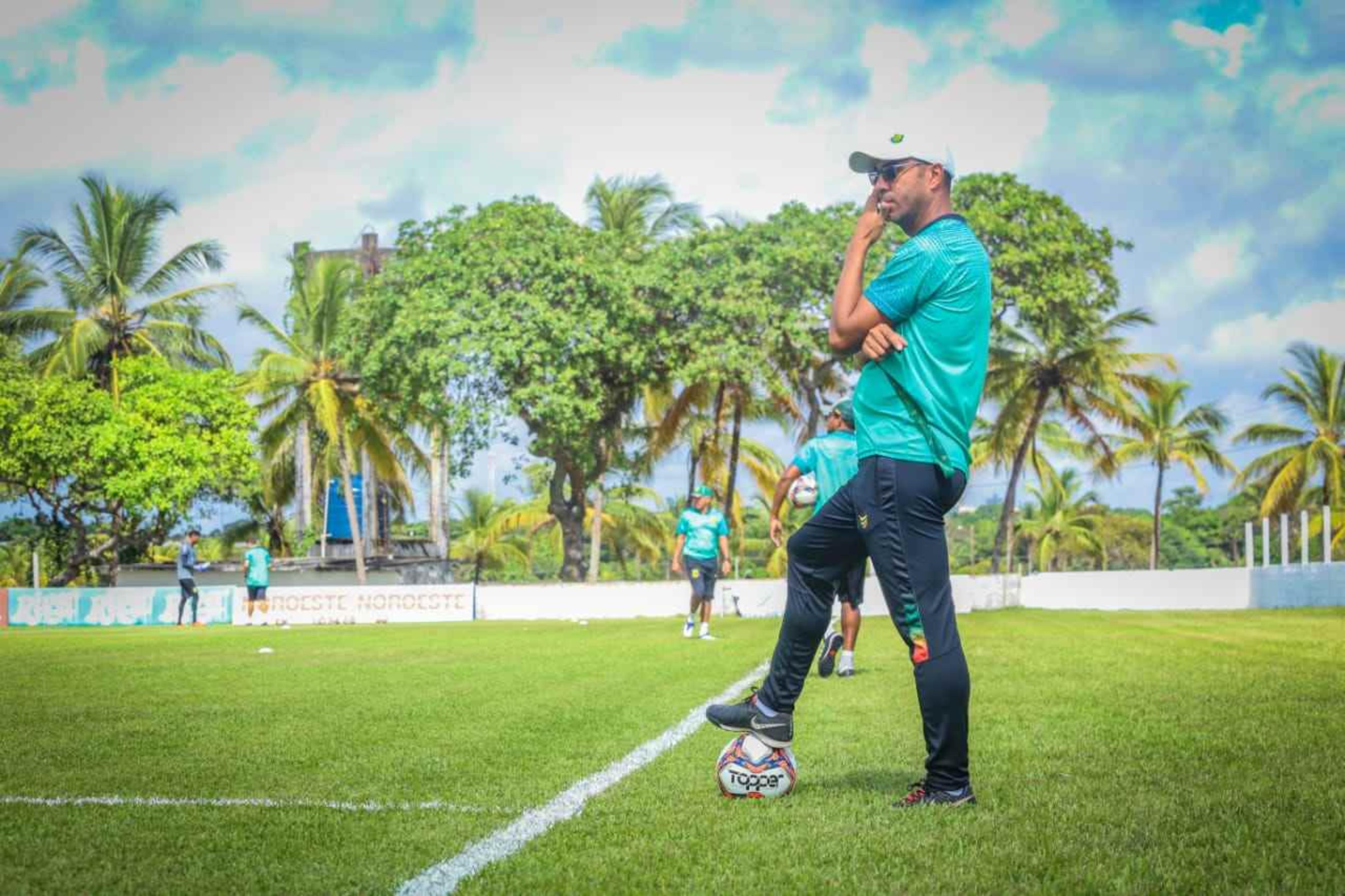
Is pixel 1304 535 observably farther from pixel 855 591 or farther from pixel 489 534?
pixel 489 534

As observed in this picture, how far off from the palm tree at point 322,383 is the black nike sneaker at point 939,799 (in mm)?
32403

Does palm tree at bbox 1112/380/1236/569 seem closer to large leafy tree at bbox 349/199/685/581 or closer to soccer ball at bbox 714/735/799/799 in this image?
large leafy tree at bbox 349/199/685/581

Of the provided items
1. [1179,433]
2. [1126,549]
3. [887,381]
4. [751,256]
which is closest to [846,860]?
[887,381]

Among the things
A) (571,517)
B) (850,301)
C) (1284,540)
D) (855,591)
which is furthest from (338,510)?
(850,301)

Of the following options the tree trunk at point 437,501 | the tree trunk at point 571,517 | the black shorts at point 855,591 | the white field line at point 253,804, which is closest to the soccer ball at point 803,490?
the black shorts at point 855,591

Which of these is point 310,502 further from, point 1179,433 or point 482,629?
point 1179,433

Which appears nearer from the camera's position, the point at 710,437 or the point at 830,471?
the point at 830,471

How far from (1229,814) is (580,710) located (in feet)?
13.5

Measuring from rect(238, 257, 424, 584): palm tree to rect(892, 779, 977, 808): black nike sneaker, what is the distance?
32403 millimetres

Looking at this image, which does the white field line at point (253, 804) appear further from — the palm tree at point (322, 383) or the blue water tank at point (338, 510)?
the blue water tank at point (338, 510)

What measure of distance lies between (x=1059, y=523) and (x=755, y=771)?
64.6m

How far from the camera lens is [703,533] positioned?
50.2ft

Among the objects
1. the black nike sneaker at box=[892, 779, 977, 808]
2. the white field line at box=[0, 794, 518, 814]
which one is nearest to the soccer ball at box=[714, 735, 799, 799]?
the black nike sneaker at box=[892, 779, 977, 808]

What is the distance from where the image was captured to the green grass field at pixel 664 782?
311 cm
